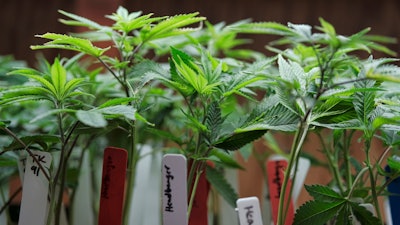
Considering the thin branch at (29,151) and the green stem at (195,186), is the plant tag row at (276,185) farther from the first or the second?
the thin branch at (29,151)

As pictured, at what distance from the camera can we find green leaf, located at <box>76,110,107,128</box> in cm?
49

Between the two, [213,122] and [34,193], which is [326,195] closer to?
[213,122]

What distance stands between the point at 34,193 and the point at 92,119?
0.24 metres

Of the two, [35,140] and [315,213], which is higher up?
[35,140]

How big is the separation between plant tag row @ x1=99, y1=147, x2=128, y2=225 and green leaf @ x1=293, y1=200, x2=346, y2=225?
26 cm

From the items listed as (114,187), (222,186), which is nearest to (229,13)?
(222,186)

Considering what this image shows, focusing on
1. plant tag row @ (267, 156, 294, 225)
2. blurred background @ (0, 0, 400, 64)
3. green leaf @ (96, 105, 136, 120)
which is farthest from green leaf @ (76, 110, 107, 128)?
blurred background @ (0, 0, 400, 64)

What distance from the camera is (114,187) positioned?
2.29ft

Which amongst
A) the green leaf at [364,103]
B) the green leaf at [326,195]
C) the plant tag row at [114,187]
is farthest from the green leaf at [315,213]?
the plant tag row at [114,187]

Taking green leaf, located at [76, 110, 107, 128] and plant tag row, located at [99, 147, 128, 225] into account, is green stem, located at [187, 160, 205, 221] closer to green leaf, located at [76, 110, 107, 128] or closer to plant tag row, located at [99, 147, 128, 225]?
plant tag row, located at [99, 147, 128, 225]

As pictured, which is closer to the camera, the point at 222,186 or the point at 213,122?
the point at 213,122

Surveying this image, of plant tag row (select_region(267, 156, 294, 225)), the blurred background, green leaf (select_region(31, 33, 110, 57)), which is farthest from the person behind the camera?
the blurred background

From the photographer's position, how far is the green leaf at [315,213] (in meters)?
0.62

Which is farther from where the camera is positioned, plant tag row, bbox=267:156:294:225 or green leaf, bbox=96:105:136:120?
plant tag row, bbox=267:156:294:225
